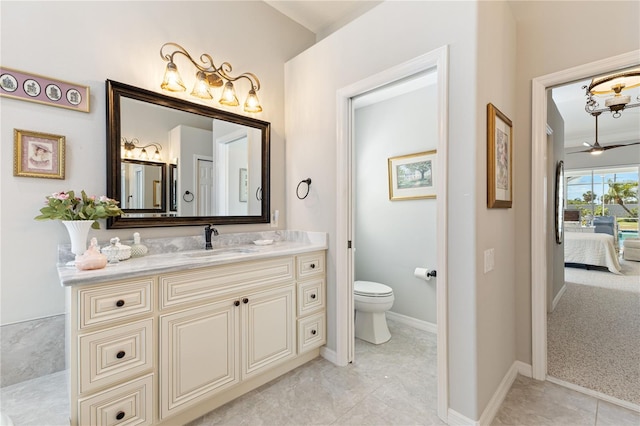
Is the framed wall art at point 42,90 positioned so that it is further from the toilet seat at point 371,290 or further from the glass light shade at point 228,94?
the toilet seat at point 371,290

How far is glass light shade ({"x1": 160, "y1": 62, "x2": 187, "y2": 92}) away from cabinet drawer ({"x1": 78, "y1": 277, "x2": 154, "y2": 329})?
4.26 feet

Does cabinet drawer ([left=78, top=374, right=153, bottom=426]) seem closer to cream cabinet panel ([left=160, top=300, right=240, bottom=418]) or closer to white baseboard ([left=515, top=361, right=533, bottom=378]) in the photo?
cream cabinet panel ([left=160, top=300, right=240, bottom=418])

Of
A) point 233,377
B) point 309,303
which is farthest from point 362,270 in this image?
point 233,377

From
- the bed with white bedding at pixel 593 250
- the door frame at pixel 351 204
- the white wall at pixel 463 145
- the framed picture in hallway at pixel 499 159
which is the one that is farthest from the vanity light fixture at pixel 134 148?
the bed with white bedding at pixel 593 250

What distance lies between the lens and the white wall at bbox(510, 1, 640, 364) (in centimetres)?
173

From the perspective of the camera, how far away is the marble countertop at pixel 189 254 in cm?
131

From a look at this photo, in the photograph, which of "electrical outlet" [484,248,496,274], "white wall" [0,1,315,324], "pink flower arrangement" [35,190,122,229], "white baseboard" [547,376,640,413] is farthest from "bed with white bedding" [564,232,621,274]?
"pink flower arrangement" [35,190,122,229]

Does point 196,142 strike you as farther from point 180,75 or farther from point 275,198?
point 275,198

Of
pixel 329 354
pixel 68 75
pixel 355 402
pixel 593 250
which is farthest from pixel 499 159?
pixel 593 250

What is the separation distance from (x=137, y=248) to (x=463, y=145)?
200cm

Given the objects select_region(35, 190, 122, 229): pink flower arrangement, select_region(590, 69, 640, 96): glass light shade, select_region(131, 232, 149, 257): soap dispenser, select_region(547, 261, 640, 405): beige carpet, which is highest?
select_region(590, 69, 640, 96): glass light shade

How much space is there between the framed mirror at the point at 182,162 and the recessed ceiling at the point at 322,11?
1115mm

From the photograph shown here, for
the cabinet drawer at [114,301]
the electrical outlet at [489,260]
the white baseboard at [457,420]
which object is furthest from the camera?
the electrical outlet at [489,260]

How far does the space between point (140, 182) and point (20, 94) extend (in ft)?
2.27
